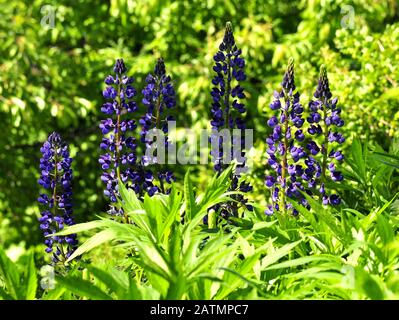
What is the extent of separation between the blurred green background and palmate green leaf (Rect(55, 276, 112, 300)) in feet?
13.1

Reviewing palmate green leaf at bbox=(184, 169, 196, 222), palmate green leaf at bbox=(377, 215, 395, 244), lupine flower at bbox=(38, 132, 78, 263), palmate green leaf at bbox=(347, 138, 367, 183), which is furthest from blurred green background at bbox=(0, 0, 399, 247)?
palmate green leaf at bbox=(377, 215, 395, 244)

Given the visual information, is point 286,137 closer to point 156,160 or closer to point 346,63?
point 156,160

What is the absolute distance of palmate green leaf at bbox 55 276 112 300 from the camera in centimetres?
269

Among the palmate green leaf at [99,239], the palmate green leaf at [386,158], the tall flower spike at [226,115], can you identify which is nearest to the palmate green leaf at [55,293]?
the palmate green leaf at [99,239]

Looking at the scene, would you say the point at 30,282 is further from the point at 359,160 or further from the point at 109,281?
the point at 359,160

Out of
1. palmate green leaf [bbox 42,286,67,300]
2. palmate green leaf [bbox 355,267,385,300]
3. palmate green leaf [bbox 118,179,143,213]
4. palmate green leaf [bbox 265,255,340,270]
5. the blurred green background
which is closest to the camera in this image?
palmate green leaf [bbox 355,267,385,300]

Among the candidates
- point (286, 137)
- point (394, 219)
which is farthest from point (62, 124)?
point (394, 219)

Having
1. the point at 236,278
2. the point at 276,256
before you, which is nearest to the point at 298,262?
the point at 276,256

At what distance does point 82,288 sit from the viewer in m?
2.71

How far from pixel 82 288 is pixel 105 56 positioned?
553 centimetres

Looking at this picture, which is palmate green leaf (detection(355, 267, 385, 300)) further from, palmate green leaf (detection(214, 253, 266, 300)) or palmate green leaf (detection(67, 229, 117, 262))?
palmate green leaf (detection(67, 229, 117, 262))

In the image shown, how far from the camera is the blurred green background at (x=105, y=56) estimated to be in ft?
24.2

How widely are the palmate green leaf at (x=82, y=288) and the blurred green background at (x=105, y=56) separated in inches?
158
